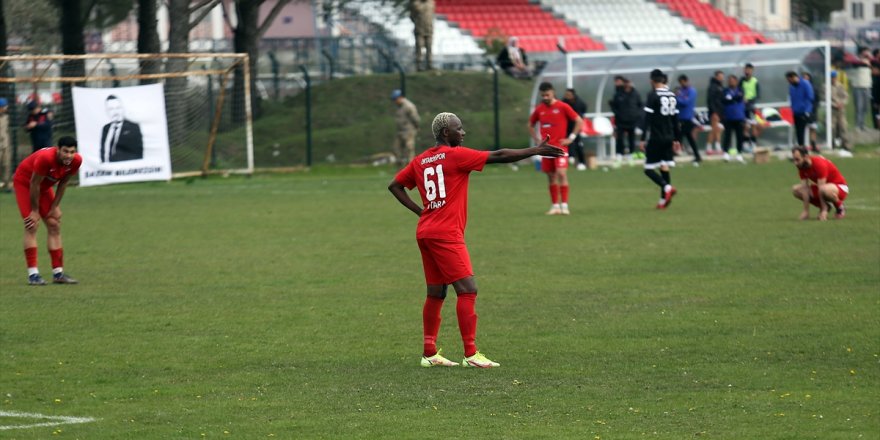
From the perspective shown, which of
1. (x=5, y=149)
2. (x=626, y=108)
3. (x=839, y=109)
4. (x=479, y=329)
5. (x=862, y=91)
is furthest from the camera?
(x=862, y=91)

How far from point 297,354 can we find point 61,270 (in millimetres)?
5402

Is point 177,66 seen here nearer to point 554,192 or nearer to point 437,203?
point 554,192

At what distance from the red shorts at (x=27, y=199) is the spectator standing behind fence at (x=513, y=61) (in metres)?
28.9

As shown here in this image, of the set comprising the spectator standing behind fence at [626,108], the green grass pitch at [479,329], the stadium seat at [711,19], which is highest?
the stadium seat at [711,19]

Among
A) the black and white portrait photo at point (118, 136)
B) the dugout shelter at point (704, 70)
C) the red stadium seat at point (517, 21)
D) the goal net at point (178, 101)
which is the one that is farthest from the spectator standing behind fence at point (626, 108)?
the red stadium seat at point (517, 21)

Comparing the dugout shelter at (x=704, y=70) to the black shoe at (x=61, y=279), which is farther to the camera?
the dugout shelter at (x=704, y=70)

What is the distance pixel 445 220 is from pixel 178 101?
22.7 m

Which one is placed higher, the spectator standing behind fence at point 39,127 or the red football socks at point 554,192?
the spectator standing behind fence at point 39,127

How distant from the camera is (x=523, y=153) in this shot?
31.0 feet

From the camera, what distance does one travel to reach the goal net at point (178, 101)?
2905 cm

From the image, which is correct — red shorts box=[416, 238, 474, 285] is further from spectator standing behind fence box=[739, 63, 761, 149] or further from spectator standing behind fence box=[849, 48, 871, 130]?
spectator standing behind fence box=[849, 48, 871, 130]

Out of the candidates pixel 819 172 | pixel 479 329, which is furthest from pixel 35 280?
pixel 819 172

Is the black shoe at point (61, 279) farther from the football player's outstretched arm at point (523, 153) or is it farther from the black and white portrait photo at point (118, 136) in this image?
the black and white portrait photo at point (118, 136)

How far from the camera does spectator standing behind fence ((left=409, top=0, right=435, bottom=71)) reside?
4072 cm
